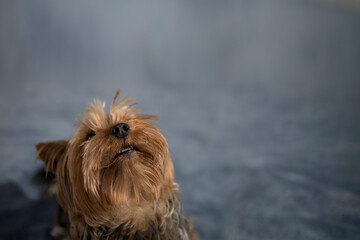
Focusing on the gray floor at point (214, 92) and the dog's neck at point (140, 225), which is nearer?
the dog's neck at point (140, 225)

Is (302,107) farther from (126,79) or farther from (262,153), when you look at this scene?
(126,79)

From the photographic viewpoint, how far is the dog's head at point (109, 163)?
152cm

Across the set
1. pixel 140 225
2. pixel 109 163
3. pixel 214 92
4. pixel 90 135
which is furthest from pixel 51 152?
pixel 214 92

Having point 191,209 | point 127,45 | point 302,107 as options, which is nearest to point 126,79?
point 127,45

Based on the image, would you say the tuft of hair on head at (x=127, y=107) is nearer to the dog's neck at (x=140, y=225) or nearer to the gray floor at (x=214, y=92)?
the dog's neck at (x=140, y=225)

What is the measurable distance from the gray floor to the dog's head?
0.90m

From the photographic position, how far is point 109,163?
152cm

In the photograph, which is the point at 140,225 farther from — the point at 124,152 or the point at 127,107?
the point at 127,107

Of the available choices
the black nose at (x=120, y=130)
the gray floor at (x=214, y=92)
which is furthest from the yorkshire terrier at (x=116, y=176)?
the gray floor at (x=214, y=92)

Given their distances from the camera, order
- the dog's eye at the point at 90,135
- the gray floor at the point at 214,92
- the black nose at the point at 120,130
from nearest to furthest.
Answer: the black nose at the point at 120,130 → the dog's eye at the point at 90,135 → the gray floor at the point at 214,92

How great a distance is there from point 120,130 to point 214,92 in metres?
1.87

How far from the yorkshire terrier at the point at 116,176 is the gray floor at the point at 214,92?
2.57 feet

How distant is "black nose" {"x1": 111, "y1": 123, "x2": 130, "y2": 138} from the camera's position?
1.51 m

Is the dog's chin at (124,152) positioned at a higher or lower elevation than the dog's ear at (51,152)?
higher
